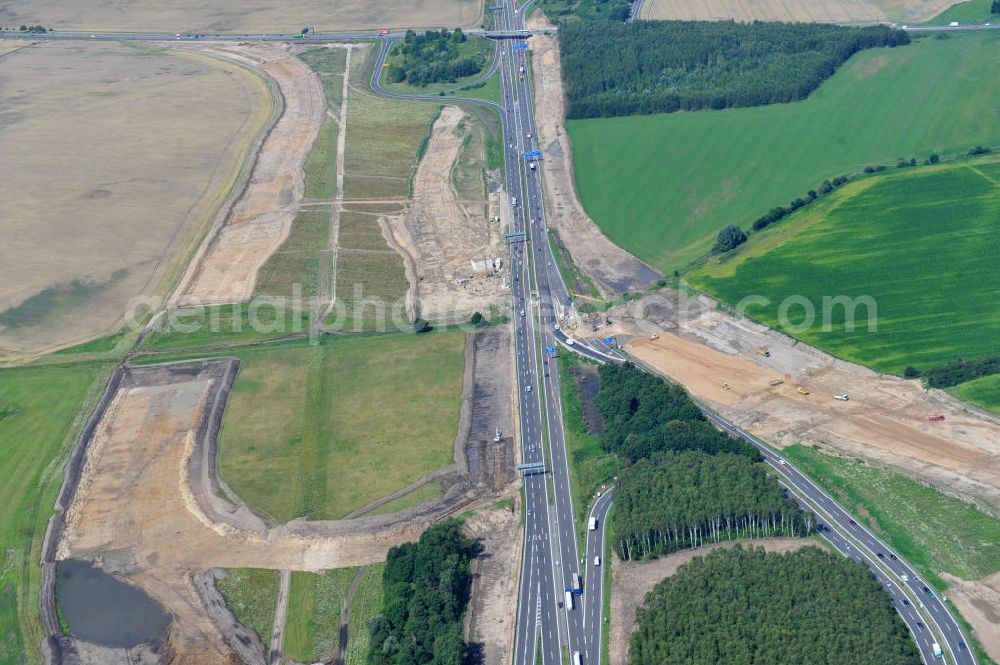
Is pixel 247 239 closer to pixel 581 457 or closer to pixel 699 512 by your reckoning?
pixel 581 457

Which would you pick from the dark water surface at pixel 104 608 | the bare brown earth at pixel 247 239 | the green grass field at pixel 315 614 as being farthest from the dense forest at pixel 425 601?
the bare brown earth at pixel 247 239

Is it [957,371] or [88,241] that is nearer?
[957,371]

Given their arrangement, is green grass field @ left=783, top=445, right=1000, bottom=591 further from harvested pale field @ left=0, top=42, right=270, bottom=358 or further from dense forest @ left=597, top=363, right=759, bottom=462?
harvested pale field @ left=0, top=42, right=270, bottom=358

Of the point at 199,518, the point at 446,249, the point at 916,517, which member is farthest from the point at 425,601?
the point at 446,249

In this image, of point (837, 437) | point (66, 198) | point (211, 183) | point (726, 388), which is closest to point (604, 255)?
point (726, 388)

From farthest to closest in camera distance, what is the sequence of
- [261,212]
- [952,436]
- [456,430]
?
1. [261,212]
2. [456,430]
3. [952,436]

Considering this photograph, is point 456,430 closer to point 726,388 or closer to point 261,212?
point 726,388
